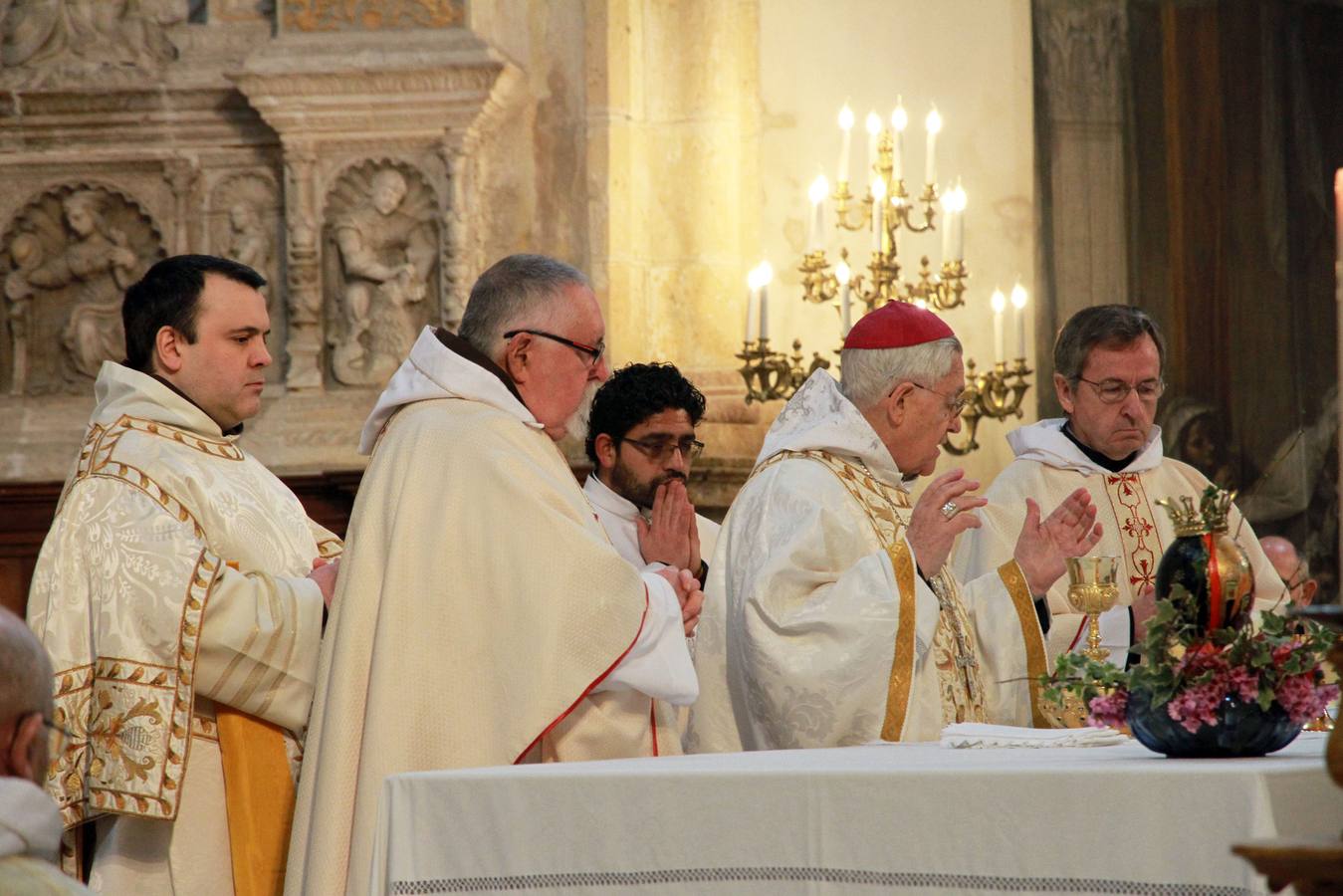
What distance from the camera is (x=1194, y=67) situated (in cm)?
907

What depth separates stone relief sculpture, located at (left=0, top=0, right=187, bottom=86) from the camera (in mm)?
8203

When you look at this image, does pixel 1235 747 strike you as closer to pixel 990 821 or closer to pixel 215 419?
pixel 990 821

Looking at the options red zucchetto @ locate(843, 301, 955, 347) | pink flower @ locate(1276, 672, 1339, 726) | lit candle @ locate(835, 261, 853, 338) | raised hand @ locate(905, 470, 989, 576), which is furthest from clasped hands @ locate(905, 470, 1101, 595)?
lit candle @ locate(835, 261, 853, 338)

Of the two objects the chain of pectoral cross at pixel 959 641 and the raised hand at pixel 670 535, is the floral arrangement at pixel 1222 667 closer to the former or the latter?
the chain of pectoral cross at pixel 959 641

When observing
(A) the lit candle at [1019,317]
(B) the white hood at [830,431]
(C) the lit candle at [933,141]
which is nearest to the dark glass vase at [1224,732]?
(B) the white hood at [830,431]

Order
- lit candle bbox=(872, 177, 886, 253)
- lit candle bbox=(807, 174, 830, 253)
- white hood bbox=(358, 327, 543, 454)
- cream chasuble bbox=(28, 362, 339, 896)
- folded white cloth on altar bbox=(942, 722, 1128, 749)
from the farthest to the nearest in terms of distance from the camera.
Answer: lit candle bbox=(807, 174, 830, 253)
lit candle bbox=(872, 177, 886, 253)
white hood bbox=(358, 327, 543, 454)
cream chasuble bbox=(28, 362, 339, 896)
folded white cloth on altar bbox=(942, 722, 1128, 749)

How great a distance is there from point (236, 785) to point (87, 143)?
15.0ft

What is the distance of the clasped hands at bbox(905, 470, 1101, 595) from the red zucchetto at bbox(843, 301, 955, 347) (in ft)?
1.35

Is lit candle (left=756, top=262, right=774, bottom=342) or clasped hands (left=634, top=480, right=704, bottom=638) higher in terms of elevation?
lit candle (left=756, top=262, right=774, bottom=342)

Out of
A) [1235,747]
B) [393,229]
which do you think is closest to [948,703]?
[1235,747]

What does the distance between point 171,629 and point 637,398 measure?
1.63 metres

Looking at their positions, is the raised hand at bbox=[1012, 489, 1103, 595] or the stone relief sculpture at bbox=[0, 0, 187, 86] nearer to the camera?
the raised hand at bbox=[1012, 489, 1103, 595]

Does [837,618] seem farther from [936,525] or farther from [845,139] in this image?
[845,139]

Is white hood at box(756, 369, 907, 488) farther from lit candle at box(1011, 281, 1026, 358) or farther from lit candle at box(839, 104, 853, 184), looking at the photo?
lit candle at box(839, 104, 853, 184)
